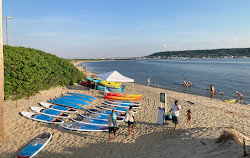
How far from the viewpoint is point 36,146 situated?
21.9ft

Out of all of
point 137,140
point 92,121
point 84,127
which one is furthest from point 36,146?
point 137,140

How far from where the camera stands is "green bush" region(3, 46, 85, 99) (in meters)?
11.8

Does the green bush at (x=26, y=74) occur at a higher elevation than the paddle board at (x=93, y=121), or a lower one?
higher

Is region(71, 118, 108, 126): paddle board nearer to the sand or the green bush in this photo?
the sand

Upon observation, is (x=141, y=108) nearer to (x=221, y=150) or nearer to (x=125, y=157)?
(x=125, y=157)

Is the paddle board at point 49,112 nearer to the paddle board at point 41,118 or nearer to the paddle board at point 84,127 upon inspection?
the paddle board at point 41,118

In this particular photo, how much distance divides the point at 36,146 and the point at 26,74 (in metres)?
8.13

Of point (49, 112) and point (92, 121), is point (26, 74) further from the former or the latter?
point (92, 121)

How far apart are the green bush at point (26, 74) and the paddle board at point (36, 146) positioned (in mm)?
6206

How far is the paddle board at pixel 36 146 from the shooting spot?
6133 mm

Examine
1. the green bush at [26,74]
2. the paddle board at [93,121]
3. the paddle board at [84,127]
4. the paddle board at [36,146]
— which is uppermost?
the green bush at [26,74]

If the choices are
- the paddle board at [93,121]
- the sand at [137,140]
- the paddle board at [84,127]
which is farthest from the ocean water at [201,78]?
the paddle board at [84,127]

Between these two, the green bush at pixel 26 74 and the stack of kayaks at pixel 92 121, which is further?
the green bush at pixel 26 74

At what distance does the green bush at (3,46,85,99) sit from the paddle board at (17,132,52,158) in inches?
244
